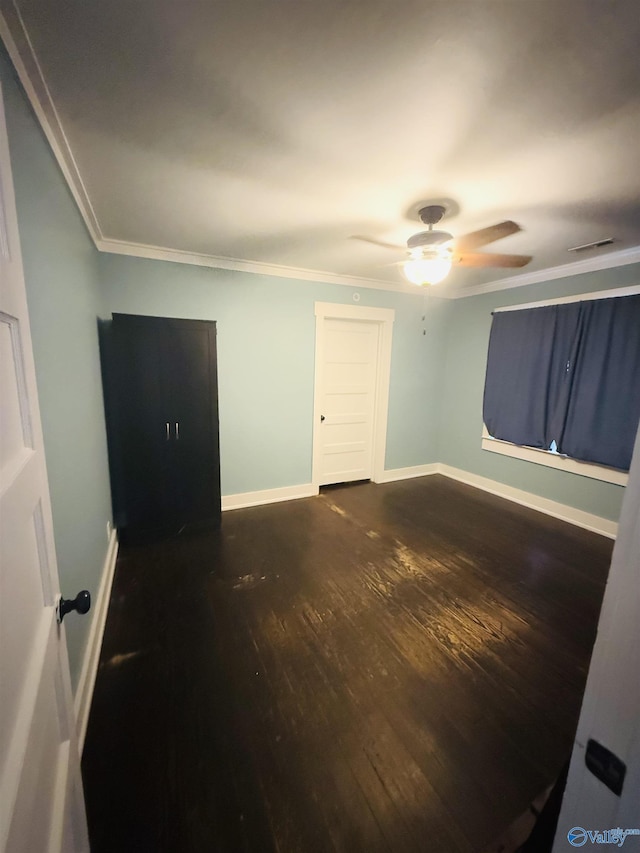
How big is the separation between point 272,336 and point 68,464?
237 cm

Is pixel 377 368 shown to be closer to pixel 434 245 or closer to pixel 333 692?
pixel 434 245

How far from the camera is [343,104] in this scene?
51.0 inches

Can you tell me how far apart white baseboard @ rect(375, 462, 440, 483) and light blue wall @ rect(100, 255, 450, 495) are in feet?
3.48

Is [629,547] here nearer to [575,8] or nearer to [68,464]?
[575,8]

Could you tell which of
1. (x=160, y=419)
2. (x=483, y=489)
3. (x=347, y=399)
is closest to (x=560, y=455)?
(x=483, y=489)

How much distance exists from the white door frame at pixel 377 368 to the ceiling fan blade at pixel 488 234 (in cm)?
176

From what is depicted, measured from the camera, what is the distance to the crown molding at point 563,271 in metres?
2.88

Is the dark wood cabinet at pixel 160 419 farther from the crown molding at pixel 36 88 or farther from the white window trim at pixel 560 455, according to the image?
the white window trim at pixel 560 455

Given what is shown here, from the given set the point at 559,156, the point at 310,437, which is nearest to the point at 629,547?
the point at 559,156

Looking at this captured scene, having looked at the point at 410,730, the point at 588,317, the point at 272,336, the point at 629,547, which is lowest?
the point at 410,730

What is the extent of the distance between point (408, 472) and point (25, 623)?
4.45m

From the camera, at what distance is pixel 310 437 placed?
12.9ft

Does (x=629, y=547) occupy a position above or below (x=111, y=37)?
below

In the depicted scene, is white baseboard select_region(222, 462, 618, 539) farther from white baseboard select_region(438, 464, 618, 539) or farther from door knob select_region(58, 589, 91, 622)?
door knob select_region(58, 589, 91, 622)
